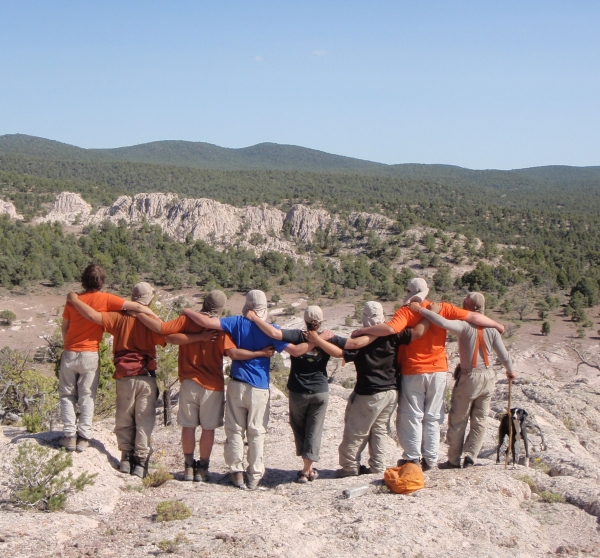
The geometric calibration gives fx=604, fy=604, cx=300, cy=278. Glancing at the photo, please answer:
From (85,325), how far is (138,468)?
1.36 metres

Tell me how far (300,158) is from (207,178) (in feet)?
197

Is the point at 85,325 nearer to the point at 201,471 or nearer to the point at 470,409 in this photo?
the point at 201,471

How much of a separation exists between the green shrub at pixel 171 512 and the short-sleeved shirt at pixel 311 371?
133 cm

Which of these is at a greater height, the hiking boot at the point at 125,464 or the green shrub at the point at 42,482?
the green shrub at the point at 42,482

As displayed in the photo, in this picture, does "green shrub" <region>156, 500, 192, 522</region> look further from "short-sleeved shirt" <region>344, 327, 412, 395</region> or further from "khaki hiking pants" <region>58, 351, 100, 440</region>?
"short-sleeved shirt" <region>344, 327, 412, 395</region>

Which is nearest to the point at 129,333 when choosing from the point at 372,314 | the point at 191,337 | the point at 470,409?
the point at 191,337

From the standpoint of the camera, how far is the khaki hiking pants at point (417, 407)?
17.4 ft

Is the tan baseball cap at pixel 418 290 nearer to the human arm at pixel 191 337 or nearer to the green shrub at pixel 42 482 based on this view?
the human arm at pixel 191 337

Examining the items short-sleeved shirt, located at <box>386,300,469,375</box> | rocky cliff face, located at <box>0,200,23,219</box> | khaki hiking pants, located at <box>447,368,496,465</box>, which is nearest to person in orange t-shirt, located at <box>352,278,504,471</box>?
short-sleeved shirt, located at <box>386,300,469,375</box>

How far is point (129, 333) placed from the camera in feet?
16.9

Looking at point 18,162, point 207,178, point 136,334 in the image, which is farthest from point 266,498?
point 18,162

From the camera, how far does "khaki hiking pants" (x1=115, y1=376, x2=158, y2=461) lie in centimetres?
520

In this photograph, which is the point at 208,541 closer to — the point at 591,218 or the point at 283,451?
the point at 283,451

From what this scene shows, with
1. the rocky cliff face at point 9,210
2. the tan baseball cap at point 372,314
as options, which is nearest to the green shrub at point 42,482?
the tan baseball cap at point 372,314
